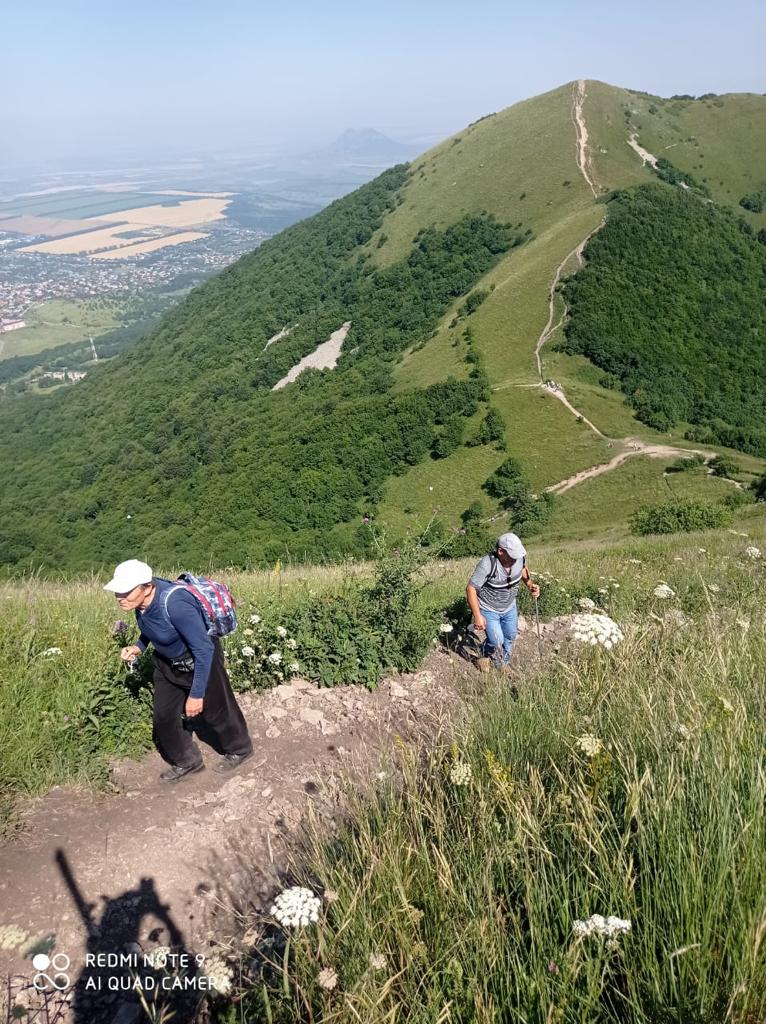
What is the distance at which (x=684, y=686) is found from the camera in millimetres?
3135

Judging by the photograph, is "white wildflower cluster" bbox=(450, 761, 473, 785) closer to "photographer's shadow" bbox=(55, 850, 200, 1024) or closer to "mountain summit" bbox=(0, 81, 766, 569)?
"photographer's shadow" bbox=(55, 850, 200, 1024)

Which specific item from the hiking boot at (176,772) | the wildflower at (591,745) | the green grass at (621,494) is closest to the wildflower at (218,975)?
the wildflower at (591,745)

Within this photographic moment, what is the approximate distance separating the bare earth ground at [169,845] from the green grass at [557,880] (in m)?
0.39

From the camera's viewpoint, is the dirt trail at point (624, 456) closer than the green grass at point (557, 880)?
No

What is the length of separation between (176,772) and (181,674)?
0.79 meters

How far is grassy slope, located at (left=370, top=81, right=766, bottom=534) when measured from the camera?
39125 millimetres

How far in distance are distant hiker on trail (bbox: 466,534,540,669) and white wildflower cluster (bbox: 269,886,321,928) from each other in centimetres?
393

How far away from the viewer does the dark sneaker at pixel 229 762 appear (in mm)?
4469

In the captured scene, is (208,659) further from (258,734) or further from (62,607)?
(62,607)

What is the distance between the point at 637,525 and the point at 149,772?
938 inches

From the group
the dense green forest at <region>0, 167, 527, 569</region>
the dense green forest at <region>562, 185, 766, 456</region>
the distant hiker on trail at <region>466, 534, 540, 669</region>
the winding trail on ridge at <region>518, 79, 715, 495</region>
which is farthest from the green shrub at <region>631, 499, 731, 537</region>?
the distant hiker on trail at <region>466, 534, 540, 669</region>

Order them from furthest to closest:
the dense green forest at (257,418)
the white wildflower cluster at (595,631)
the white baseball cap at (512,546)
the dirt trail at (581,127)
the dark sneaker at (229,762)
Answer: the dirt trail at (581,127) < the dense green forest at (257,418) < the white baseball cap at (512,546) < the dark sneaker at (229,762) < the white wildflower cluster at (595,631)

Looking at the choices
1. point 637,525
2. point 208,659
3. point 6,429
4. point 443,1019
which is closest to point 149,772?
point 208,659

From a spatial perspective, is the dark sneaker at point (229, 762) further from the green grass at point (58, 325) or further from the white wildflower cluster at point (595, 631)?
the green grass at point (58, 325)
